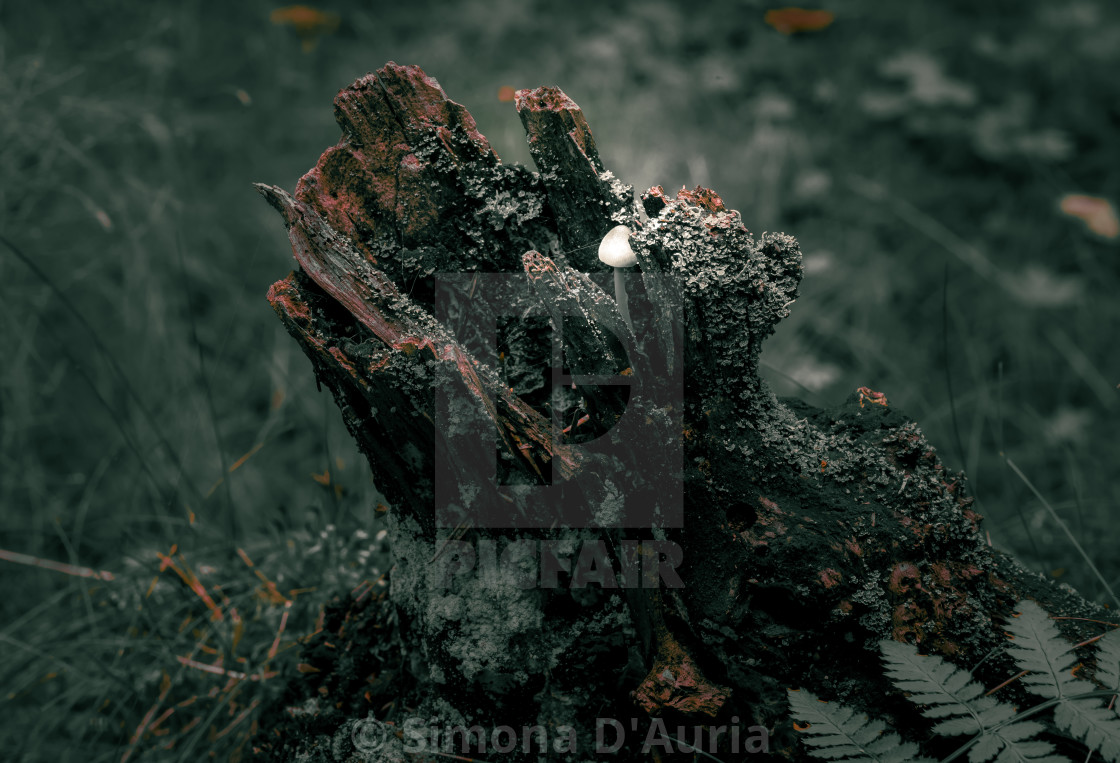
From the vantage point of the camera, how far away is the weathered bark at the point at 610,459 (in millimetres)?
1250

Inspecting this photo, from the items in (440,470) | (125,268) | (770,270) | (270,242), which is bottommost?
(440,470)

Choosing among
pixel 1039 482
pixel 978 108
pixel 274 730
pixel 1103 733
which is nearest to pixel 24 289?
pixel 274 730

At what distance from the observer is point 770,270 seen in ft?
4.27

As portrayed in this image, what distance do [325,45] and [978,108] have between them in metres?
4.44

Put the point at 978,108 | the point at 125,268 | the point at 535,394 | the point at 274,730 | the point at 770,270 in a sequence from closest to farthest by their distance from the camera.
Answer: the point at 770,270
the point at 535,394
the point at 274,730
the point at 125,268
the point at 978,108

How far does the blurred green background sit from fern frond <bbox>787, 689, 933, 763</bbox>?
104 cm

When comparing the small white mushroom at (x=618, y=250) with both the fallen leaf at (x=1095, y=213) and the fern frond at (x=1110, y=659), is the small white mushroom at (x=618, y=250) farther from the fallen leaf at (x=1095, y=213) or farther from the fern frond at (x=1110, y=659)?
the fallen leaf at (x=1095, y=213)

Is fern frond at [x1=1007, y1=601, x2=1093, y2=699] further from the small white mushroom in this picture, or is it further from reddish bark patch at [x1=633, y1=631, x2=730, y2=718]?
the small white mushroom

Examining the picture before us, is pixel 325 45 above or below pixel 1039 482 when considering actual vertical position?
above

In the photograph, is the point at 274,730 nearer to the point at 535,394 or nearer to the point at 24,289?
the point at 535,394

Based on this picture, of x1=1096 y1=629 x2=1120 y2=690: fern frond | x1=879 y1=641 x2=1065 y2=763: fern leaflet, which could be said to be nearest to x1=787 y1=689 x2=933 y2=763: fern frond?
x1=879 y1=641 x2=1065 y2=763: fern leaflet

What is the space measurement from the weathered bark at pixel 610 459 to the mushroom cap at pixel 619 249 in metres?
0.03

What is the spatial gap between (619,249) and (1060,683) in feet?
3.25

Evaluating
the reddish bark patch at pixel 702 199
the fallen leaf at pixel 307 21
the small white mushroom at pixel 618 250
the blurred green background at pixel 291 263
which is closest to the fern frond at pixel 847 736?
the small white mushroom at pixel 618 250
